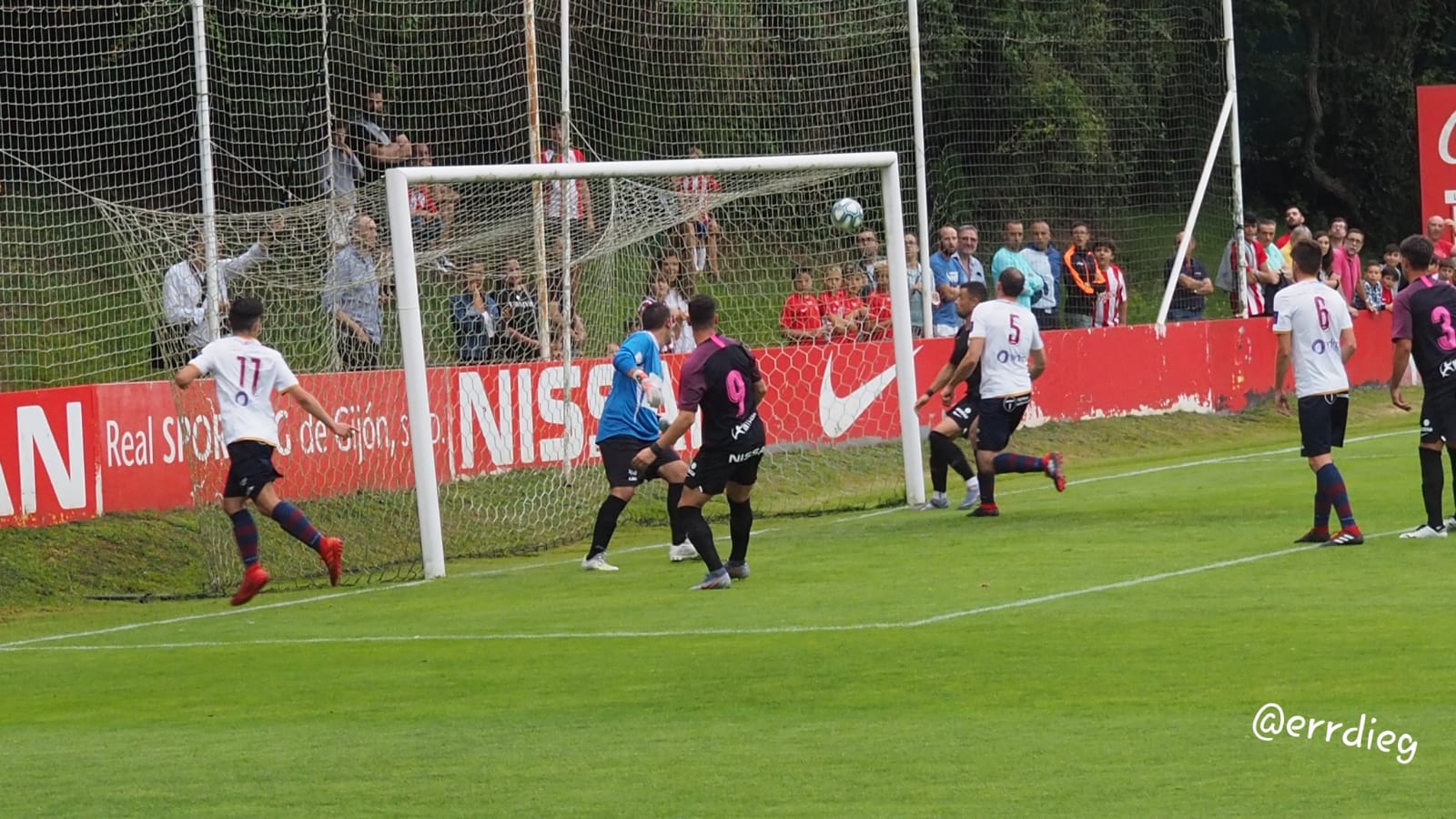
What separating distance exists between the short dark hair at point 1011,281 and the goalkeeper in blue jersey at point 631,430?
3.51 metres

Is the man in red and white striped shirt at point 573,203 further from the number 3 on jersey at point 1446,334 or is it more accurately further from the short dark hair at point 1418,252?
the number 3 on jersey at point 1446,334

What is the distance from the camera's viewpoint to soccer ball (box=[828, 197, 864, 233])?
21391 mm

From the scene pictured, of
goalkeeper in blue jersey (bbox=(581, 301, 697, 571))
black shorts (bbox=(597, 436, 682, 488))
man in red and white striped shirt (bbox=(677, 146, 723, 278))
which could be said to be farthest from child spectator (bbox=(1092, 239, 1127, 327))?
black shorts (bbox=(597, 436, 682, 488))

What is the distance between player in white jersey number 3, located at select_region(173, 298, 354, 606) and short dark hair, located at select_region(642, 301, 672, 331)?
2.39m

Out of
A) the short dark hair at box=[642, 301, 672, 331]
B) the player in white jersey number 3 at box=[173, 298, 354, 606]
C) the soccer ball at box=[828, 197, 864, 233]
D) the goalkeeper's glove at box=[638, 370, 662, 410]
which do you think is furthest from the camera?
the soccer ball at box=[828, 197, 864, 233]

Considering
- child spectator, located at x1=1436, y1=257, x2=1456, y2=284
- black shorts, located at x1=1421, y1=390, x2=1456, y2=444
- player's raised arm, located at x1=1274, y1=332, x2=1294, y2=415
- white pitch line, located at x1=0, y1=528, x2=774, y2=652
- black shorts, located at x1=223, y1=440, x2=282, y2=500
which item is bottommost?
white pitch line, located at x1=0, y1=528, x2=774, y2=652

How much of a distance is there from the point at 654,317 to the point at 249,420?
9.71 feet

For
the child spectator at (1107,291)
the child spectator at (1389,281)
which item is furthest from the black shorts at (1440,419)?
the child spectator at (1389,281)

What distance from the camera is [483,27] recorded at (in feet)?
73.2

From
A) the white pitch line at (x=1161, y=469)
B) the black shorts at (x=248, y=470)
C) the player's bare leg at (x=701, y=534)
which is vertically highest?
the black shorts at (x=248, y=470)

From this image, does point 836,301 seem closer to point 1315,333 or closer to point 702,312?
point 1315,333

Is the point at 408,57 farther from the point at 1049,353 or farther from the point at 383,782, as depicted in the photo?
the point at 383,782

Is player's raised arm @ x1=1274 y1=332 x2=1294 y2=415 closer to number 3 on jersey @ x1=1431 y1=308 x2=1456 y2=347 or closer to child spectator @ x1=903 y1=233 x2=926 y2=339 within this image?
number 3 on jersey @ x1=1431 y1=308 x2=1456 y2=347

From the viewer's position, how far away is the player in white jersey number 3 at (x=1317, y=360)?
48.9ft
